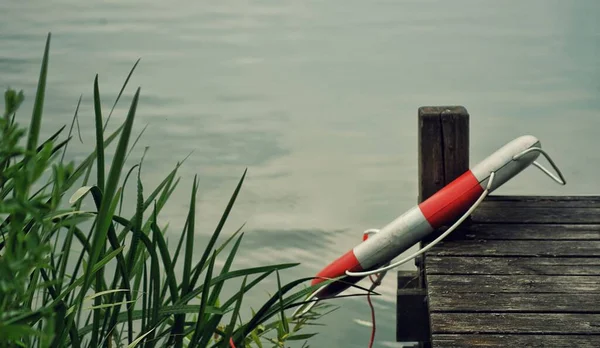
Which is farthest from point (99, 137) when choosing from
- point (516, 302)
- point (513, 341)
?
point (516, 302)

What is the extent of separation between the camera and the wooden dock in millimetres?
2469

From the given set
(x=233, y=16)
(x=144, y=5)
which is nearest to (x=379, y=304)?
(x=233, y=16)

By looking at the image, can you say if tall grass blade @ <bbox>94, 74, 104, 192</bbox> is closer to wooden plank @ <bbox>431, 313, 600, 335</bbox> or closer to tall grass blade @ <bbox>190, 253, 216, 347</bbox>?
tall grass blade @ <bbox>190, 253, 216, 347</bbox>

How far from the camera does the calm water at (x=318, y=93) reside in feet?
20.1

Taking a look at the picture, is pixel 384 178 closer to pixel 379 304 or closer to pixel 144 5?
pixel 379 304

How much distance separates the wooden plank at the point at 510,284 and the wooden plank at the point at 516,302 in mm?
29

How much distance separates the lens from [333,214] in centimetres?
616

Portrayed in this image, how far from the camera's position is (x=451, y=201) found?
3.11 m

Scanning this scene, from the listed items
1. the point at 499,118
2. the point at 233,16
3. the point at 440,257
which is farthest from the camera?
the point at 233,16

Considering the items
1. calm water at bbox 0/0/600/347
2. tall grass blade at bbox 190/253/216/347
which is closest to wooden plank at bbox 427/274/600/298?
tall grass blade at bbox 190/253/216/347

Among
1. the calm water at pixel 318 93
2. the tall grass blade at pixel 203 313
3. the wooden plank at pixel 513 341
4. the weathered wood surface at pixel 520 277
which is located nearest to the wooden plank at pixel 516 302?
the weathered wood surface at pixel 520 277

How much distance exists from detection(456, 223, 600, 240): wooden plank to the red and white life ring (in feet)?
0.30

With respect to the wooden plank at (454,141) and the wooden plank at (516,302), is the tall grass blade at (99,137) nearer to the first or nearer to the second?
the wooden plank at (516,302)

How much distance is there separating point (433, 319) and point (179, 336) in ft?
2.92
